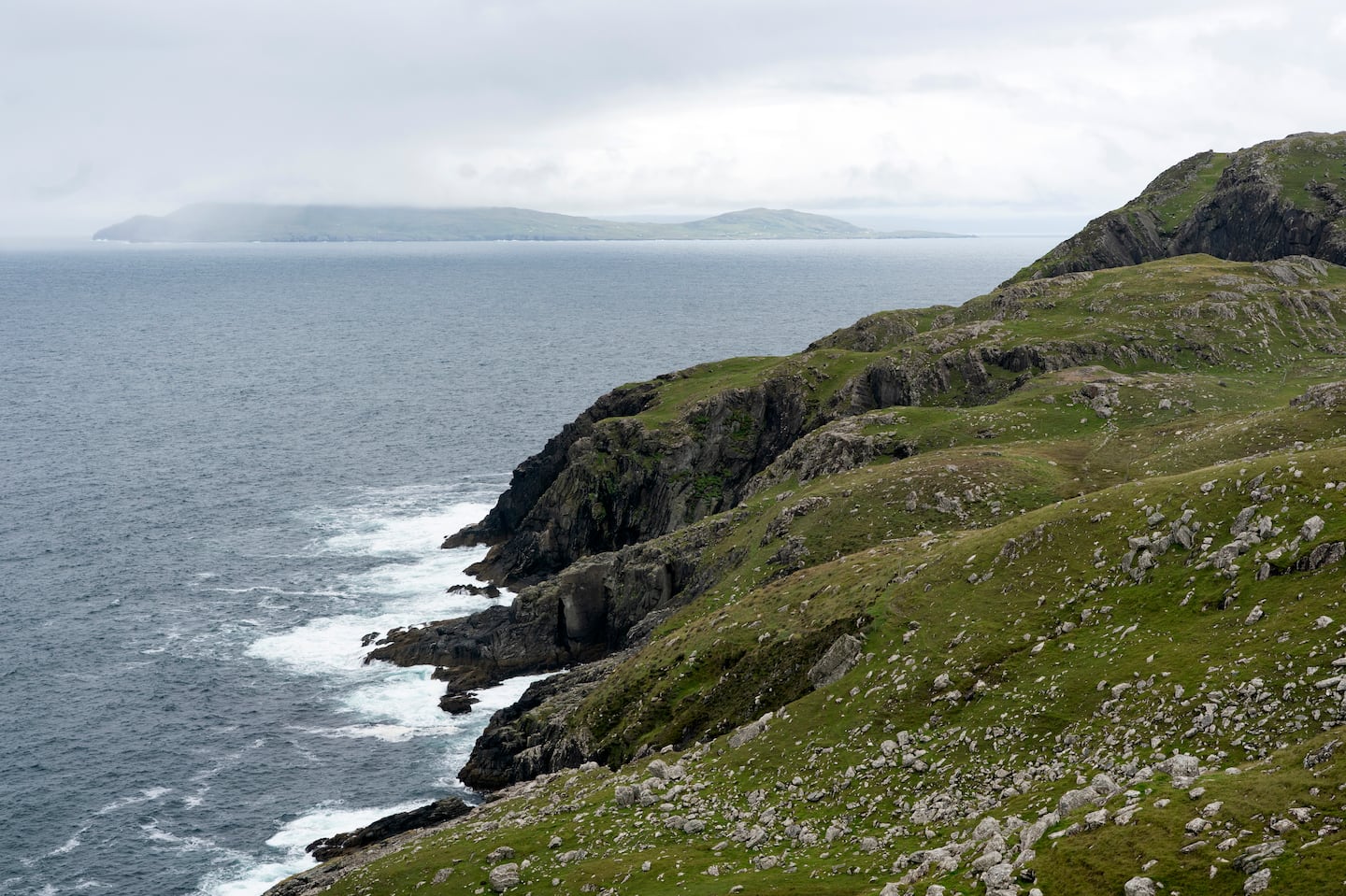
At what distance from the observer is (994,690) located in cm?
4116

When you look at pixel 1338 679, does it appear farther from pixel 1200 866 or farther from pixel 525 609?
pixel 525 609

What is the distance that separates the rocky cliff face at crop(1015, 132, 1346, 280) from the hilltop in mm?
21721

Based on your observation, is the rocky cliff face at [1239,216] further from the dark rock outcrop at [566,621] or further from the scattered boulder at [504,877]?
the scattered boulder at [504,877]

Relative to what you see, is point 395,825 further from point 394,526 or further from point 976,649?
point 394,526

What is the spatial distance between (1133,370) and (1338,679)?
69.1 m

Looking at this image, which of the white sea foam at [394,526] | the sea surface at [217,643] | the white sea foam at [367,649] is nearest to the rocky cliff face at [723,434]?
the white sea foam at [367,649]

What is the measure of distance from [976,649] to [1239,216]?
109766 mm

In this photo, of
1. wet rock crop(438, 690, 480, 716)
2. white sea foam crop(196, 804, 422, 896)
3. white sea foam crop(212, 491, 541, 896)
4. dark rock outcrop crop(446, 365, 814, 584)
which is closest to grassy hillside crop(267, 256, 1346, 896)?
white sea foam crop(196, 804, 422, 896)

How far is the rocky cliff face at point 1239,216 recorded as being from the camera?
404 feet

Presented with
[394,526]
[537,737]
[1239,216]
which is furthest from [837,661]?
[1239,216]

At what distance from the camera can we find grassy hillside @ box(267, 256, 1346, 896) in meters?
28.4

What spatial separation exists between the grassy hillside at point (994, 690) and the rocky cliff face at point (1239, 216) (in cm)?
4814

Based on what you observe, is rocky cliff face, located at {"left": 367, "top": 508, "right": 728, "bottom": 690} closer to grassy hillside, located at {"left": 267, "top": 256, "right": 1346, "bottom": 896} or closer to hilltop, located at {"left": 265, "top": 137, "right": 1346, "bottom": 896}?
hilltop, located at {"left": 265, "top": 137, "right": 1346, "bottom": 896}

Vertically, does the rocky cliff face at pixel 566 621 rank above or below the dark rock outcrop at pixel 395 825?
above
